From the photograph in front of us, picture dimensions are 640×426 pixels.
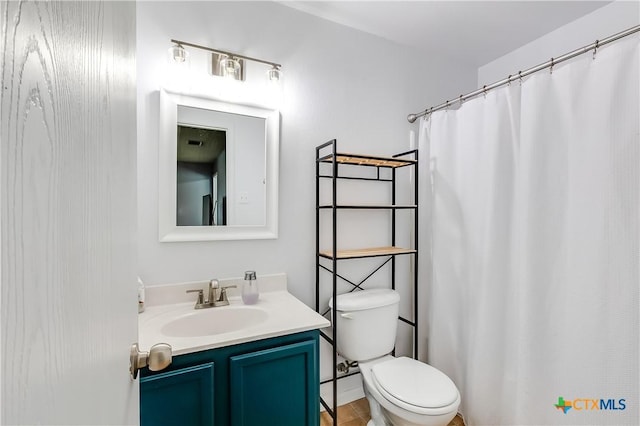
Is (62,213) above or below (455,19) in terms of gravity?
below

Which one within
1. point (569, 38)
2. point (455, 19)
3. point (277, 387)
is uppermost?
point (455, 19)

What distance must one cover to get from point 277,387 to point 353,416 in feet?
2.94

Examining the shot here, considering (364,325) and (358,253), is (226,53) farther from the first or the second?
(364,325)

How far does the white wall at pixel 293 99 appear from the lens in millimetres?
1432

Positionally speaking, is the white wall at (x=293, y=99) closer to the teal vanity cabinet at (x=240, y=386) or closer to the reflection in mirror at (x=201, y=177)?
the reflection in mirror at (x=201, y=177)

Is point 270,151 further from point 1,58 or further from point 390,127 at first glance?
point 1,58

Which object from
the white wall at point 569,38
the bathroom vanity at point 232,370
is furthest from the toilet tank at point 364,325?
the white wall at point 569,38

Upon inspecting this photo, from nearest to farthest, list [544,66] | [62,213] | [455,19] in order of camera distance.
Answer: [62,213], [544,66], [455,19]

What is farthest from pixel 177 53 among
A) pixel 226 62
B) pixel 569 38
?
pixel 569 38

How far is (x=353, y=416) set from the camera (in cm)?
179

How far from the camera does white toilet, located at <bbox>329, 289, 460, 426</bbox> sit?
51.6 inches

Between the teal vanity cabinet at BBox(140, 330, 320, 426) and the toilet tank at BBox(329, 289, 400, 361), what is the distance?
0.41 metres

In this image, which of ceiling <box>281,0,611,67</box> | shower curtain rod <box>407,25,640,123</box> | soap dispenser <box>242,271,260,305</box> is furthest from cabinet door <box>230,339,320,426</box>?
ceiling <box>281,0,611,67</box>

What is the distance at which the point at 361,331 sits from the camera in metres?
1.66
